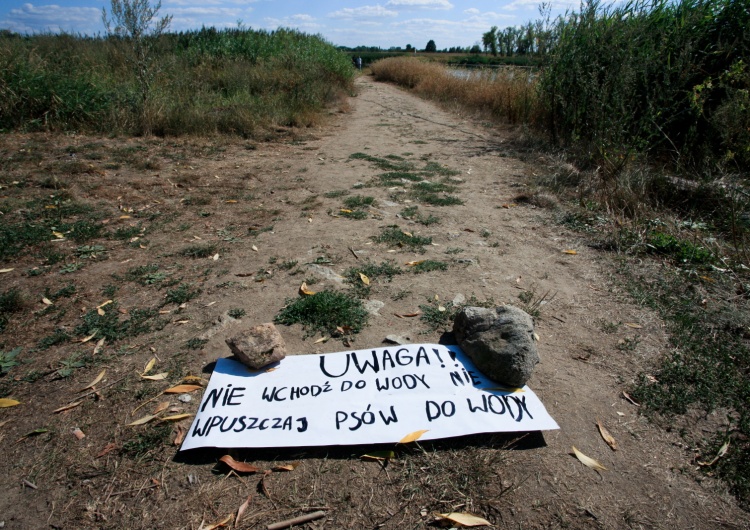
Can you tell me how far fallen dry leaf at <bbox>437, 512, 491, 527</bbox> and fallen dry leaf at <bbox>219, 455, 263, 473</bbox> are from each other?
0.76m

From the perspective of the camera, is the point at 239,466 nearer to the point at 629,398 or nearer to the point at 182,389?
the point at 182,389

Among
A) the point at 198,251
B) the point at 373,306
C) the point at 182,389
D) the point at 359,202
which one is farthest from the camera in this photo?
the point at 359,202

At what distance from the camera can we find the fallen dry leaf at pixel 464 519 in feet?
5.23

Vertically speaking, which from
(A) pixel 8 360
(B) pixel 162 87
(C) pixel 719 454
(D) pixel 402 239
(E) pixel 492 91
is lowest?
(C) pixel 719 454

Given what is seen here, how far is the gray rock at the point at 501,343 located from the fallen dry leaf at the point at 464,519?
2.48ft

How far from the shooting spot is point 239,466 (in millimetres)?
1815

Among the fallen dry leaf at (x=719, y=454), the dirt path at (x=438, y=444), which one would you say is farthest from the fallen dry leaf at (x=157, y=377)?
the fallen dry leaf at (x=719, y=454)

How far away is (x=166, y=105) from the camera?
755 cm

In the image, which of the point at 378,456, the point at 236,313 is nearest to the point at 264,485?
the point at 378,456

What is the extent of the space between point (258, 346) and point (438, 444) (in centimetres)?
103

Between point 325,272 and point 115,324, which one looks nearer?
point 115,324

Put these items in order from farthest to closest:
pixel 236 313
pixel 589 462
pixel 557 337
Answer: pixel 236 313
pixel 557 337
pixel 589 462

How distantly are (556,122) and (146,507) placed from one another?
318 inches

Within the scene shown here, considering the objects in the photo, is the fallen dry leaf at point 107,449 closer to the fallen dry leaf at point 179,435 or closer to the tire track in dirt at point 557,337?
the fallen dry leaf at point 179,435
